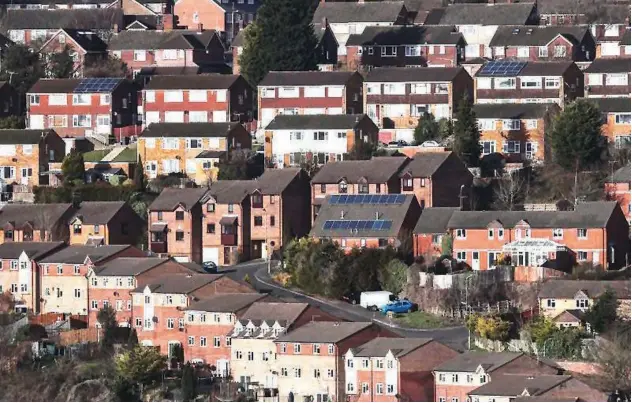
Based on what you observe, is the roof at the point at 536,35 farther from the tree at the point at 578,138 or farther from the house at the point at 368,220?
the house at the point at 368,220

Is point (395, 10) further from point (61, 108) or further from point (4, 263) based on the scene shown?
point (4, 263)

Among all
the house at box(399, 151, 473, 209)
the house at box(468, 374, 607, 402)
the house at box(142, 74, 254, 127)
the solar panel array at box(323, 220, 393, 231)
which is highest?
the house at box(142, 74, 254, 127)

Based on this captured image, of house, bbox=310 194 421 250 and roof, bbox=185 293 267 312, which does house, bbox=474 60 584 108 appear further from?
roof, bbox=185 293 267 312

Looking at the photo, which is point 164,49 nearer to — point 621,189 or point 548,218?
point 621,189

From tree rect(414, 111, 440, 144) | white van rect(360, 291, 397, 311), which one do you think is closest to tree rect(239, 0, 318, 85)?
tree rect(414, 111, 440, 144)

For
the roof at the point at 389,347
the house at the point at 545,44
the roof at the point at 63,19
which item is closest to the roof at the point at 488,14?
the house at the point at 545,44

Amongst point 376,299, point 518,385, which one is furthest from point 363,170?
point 518,385
